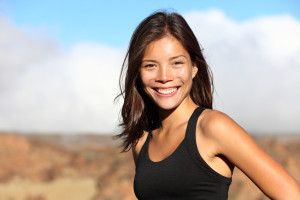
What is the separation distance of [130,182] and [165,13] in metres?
6.54

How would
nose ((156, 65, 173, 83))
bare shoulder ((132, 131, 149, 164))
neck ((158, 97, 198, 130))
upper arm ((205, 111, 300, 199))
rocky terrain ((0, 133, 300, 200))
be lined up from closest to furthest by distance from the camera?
upper arm ((205, 111, 300, 199)), nose ((156, 65, 173, 83)), neck ((158, 97, 198, 130)), bare shoulder ((132, 131, 149, 164)), rocky terrain ((0, 133, 300, 200))

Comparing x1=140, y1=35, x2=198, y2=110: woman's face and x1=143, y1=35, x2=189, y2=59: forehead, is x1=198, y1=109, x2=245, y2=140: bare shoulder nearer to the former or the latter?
x1=140, y1=35, x2=198, y2=110: woman's face

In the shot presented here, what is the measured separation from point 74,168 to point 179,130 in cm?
719

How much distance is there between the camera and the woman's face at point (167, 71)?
7.25ft

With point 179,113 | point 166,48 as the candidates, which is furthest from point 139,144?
point 166,48

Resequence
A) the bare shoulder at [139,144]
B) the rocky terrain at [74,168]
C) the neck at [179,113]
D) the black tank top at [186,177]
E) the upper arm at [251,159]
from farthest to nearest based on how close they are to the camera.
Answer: the rocky terrain at [74,168] < the bare shoulder at [139,144] < the neck at [179,113] < the black tank top at [186,177] < the upper arm at [251,159]

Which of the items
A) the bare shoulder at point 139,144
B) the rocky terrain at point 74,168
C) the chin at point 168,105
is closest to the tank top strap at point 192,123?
the chin at point 168,105

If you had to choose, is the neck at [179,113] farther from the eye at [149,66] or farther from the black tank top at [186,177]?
the eye at [149,66]

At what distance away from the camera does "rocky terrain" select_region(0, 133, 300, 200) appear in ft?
27.9

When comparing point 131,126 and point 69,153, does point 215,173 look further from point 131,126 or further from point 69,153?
point 69,153

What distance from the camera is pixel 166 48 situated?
87.4 inches

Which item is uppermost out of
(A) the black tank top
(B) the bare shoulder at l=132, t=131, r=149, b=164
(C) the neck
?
(C) the neck

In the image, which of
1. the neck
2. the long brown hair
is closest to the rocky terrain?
the long brown hair

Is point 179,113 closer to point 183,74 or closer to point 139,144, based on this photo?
point 183,74
